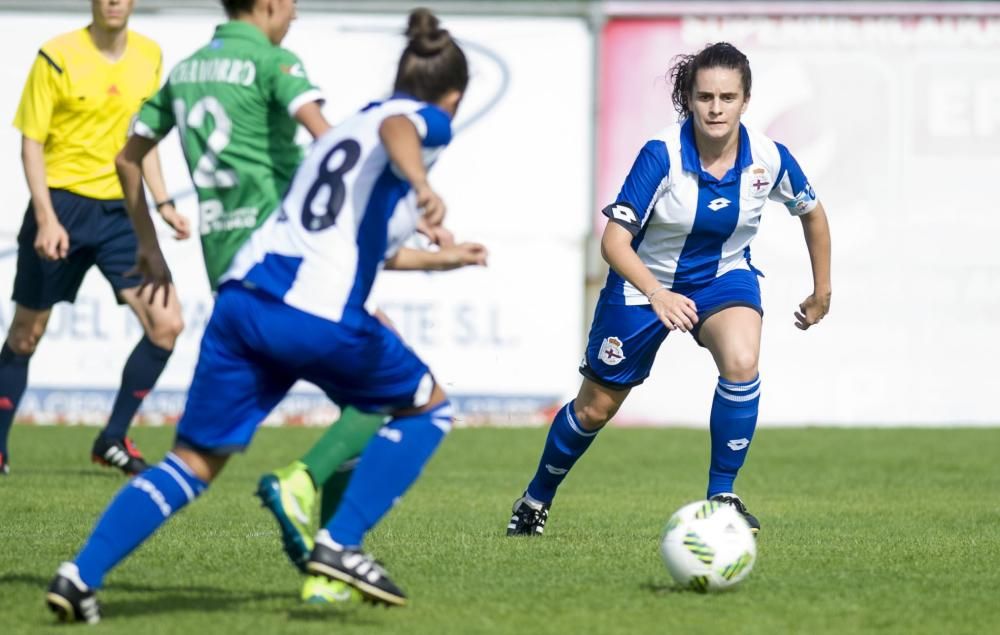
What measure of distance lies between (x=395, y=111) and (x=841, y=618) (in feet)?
6.10

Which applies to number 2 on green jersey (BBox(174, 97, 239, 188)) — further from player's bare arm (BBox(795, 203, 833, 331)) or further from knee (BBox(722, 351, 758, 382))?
player's bare arm (BBox(795, 203, 833, 331))

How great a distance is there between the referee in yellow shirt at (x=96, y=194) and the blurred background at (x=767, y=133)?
417 centimetres

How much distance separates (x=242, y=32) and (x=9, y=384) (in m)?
4.62

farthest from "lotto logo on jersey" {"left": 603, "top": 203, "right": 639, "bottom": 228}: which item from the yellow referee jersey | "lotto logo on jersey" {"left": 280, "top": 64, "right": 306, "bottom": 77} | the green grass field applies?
the yellow referee jersey

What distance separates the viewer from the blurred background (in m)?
13.2

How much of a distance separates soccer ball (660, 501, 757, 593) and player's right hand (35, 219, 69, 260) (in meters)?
3.70

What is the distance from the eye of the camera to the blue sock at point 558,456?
6879mm

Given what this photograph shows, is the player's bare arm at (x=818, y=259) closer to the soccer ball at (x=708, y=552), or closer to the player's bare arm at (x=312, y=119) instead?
the soccer ball at (x=708, y=552)

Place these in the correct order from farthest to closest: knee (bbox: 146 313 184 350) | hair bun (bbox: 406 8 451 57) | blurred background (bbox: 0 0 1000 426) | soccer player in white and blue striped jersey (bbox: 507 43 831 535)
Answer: blurred background (bbox: 0 0 1000 426), knee (bbox: 146 313 184 350), soccer player in white and blue striped jersey (bbox: 507 43 831 535), hair bun (bbox: 406 8 451 57)

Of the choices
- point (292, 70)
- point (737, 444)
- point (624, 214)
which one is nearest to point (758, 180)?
point (624, 214)

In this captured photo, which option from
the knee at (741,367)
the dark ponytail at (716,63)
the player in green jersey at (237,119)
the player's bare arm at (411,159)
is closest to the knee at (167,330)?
the dark ponytail at (716,63)

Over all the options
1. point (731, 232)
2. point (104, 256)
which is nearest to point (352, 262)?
point (731, 232)

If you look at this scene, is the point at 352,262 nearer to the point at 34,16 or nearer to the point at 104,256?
the point at 104,256

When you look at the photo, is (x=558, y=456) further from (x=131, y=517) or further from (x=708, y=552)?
(x=131, y=517)
